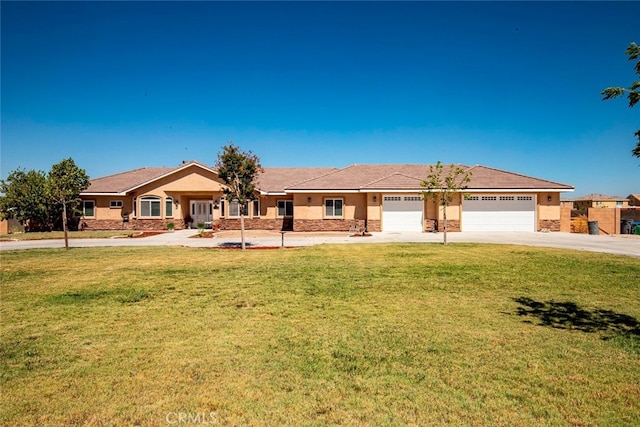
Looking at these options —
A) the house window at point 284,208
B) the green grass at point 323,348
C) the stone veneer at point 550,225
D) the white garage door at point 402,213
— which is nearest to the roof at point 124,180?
the house window at point 284,208

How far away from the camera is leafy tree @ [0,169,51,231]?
90.1ft

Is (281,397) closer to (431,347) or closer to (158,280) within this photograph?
(431,347)

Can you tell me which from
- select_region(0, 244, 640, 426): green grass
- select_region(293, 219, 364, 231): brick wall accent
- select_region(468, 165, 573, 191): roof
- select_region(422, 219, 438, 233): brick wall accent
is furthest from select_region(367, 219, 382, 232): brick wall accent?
select_region(0, 244, 640, 426): green grass

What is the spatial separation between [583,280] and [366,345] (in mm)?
7837

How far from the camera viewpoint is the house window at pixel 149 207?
97.4 ft

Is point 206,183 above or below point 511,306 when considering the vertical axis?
above

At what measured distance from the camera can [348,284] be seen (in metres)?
9.40

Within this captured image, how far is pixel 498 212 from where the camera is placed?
26203mm

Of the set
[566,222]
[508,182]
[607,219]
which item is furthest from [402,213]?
[607,219]

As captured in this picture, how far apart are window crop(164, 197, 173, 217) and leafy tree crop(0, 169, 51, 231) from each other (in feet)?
28.0

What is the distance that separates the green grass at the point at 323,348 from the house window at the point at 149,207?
19.8m

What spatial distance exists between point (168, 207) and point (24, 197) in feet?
34.7

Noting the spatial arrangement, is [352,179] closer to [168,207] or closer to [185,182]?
[185,182]

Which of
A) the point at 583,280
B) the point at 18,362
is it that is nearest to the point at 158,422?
the point at 18,362
